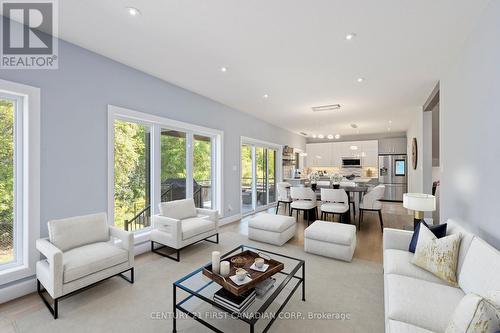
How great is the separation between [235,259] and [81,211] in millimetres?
2147

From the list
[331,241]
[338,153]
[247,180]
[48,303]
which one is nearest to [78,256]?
[48,303]

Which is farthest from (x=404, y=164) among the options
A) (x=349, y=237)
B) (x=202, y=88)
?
(x=202, y=88)

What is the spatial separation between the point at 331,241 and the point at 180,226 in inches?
88.0

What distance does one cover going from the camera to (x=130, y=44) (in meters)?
2.82

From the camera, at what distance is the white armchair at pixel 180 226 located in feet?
11.0

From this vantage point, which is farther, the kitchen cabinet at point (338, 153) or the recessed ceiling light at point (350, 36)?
the kitchen cabinet at point (338, 153)

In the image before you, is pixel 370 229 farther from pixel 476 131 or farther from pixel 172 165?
pixel 172 165

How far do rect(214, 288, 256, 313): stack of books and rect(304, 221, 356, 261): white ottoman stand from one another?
1.84 m

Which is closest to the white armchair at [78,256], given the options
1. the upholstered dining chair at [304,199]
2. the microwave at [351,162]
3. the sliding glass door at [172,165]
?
the sliding glass door at [172,165]

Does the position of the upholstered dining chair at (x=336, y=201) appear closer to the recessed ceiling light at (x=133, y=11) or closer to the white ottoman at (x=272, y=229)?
the white ottoman at (x=272, y=229)

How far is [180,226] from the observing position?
335 centimetres

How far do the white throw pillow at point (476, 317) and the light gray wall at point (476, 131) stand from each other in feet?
3.76

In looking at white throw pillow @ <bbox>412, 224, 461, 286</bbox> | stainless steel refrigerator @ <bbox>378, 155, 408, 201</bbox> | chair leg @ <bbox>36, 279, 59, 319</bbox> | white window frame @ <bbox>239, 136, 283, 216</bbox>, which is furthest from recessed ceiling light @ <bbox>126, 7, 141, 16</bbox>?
stainless steel refrigerator @ <bbox>378, 155, 408, 201</bbox>

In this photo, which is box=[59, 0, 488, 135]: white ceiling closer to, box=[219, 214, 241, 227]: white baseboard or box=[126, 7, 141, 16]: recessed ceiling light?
box=[126, 7, 141, 16]: recessed ceiling light
